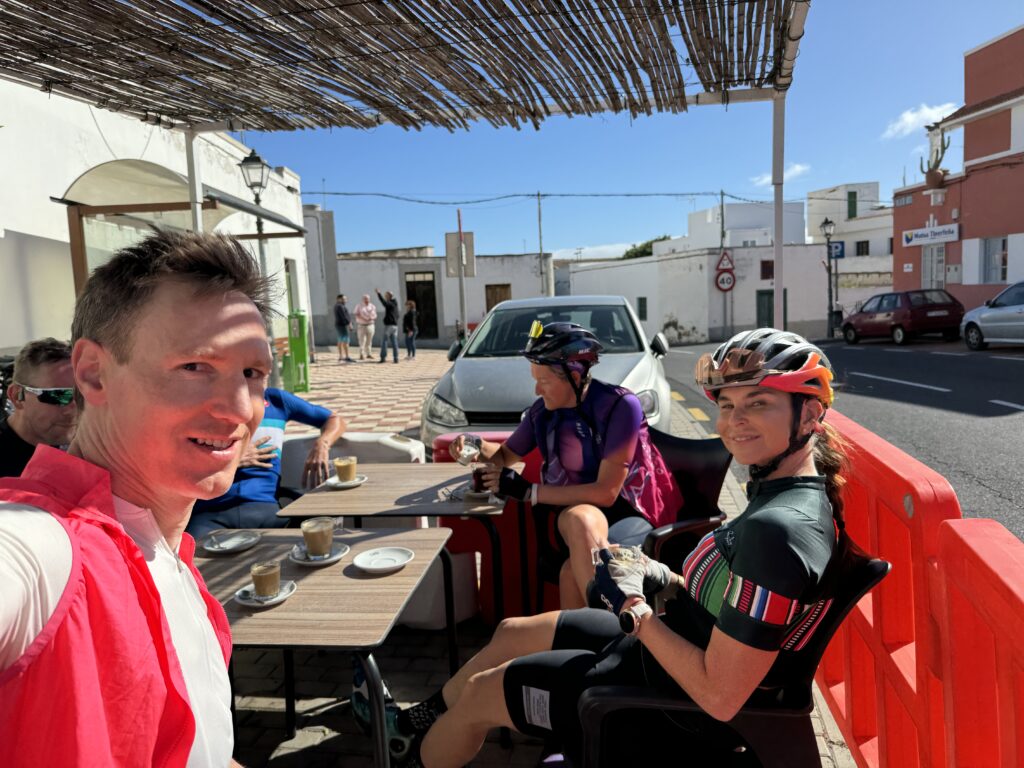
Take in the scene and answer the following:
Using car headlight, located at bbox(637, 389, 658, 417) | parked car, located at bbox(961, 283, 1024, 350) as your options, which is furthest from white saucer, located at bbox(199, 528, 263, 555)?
parked car, located at bbox(961, 283, 1024, 350)

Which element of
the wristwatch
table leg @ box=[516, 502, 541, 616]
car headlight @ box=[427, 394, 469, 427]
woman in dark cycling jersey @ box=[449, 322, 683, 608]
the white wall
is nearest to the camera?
the wristwatch

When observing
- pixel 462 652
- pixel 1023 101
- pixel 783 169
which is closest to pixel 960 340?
pixel 1023 101

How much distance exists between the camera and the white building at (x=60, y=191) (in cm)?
591

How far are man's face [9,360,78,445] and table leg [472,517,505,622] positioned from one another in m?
1.72

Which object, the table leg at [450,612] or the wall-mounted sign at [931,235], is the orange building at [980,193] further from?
the table leg at [450,612]

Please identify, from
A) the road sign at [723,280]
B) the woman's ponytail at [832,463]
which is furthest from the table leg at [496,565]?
the road sign at [723,280]

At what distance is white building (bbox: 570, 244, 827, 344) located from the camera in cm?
3052

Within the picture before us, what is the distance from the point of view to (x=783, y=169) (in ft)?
15.3

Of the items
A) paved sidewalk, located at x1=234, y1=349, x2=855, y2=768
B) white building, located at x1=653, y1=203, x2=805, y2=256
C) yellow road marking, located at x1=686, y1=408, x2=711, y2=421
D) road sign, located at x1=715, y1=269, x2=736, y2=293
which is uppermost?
white building, located at x1=653, y1=203, x2=805, y2=256

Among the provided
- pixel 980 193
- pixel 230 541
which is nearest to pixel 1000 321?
pixel 980 193

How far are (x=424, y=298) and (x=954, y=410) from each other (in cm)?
2494

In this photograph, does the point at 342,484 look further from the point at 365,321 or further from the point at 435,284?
the point at 435,284

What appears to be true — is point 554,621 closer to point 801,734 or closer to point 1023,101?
point 801,734

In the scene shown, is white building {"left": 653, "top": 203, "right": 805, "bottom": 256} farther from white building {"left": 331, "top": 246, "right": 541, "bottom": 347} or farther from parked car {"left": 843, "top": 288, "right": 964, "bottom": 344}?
parked car {"left": 843, "top": 288, "right": 964, "bottom": 344}
